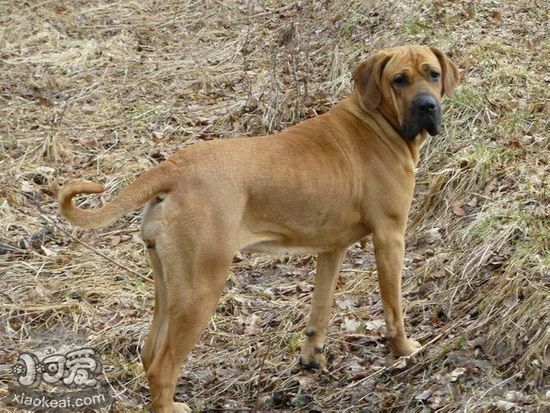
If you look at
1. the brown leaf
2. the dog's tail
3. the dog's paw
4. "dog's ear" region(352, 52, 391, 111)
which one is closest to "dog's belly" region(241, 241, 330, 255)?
the dog's tail

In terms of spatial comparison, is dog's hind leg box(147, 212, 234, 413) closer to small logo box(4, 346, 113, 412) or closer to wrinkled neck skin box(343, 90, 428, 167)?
small logo box(4, 346, 113, 412)

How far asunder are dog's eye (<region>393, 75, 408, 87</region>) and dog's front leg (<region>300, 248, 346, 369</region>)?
1112mm

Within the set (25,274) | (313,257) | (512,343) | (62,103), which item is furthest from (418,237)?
(62,103)

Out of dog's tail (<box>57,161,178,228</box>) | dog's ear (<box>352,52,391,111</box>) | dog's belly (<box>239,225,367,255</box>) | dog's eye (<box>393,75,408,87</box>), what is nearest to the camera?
dog's tail (<box>57,161,178,228</box>)

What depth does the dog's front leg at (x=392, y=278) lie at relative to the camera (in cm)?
556

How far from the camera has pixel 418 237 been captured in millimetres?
7348

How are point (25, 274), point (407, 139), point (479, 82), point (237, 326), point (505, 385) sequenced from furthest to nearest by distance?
point (479, 82)
point (25, 274)
point (237, 326)
point (407, 139)
point (505, 385)

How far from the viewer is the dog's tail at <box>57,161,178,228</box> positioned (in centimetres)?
476

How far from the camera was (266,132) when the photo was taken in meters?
9.56

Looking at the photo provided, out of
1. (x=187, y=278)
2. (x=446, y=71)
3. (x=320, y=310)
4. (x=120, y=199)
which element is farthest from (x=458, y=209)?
(x=120, y=199)

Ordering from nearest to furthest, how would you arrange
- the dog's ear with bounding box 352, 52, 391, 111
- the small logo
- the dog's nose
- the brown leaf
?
the small logo → the dog's nose → the dog's ear with bounding box 352, 52, 391, 111 → the brown leaf

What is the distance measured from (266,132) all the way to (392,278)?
13.9ft

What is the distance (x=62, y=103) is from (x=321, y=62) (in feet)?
10.0

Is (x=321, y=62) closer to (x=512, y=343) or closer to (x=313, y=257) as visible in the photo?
(x=313, y=257)
